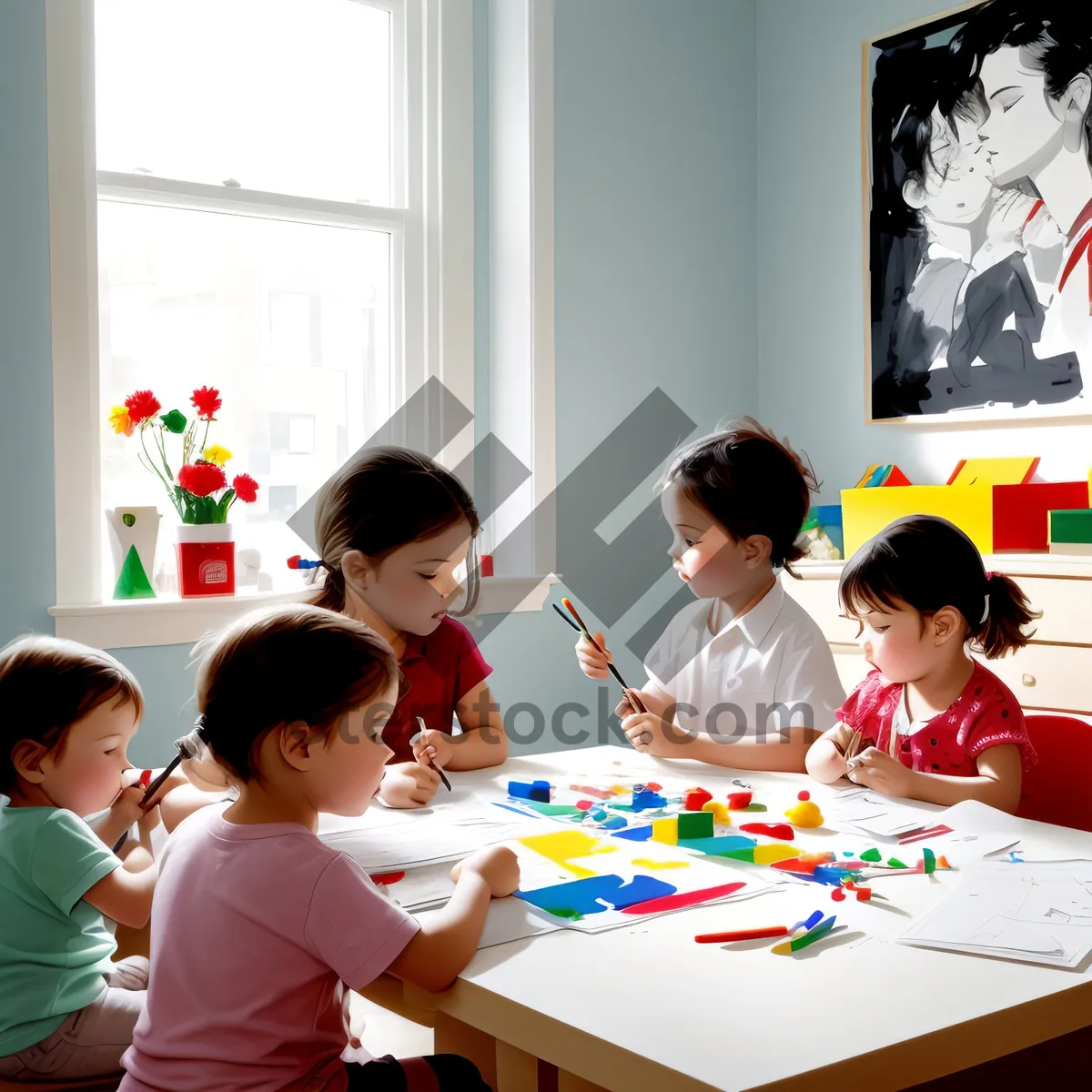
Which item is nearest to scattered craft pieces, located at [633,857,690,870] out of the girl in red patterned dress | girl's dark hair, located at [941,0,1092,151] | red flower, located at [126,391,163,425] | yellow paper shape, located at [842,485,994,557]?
the girl in red patterned dress

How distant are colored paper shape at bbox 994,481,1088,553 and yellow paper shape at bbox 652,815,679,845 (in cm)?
173

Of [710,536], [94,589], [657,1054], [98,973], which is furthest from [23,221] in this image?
[657,1054]

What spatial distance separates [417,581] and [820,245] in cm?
229

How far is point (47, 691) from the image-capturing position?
52.9 inches

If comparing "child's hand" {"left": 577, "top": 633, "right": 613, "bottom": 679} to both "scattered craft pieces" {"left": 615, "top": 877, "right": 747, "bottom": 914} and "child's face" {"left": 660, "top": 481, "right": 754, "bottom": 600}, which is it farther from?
→ "scattered craft pieces" {"left": 615, "top": 877, "right": 747, "bottom": 914}

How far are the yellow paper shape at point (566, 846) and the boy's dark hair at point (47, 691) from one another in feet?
1.70

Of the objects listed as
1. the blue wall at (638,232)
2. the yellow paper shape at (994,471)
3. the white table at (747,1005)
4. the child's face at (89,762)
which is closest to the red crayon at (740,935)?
the white table at (747,1005)

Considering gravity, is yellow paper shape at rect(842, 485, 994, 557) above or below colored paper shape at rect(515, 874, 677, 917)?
above

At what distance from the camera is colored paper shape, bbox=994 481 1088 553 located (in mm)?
2791

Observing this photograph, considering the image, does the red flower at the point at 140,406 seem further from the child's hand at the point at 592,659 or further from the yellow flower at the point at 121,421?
the child's hand at the point at 592,659

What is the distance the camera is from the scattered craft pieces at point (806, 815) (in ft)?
4.64

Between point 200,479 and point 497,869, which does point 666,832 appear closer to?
point 497,869

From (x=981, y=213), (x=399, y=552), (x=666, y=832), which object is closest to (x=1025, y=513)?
(x=981, y=213)

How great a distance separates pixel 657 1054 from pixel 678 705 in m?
1.32
